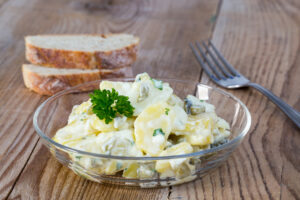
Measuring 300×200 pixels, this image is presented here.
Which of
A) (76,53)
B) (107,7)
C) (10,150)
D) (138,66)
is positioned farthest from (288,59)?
(10,150)

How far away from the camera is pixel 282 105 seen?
8.17 feet

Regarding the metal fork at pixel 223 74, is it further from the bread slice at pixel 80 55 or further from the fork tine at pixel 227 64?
the bread slice at pixel 80 55

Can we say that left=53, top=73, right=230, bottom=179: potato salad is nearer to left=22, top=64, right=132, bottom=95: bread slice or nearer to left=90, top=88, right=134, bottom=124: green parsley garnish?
left=90, top=88, right=134, bottom=124: green parsley garnish

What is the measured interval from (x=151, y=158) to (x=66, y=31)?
7.60 feet

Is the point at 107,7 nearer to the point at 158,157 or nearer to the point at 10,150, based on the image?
the point at 10,150

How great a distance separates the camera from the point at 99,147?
179cm

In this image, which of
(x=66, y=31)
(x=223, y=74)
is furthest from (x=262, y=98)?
(x=66, y=31)

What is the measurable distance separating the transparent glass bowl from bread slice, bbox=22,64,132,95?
491mm

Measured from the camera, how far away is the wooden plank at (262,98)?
6.21 ft

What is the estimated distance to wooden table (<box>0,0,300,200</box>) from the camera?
1.89 metres

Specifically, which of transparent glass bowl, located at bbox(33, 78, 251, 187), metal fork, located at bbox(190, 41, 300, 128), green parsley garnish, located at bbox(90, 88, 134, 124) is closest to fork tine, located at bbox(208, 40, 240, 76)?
metal fork, located at bbox(190, 41, 300, 128)

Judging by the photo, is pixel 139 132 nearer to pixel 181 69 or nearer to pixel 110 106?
pixel 110 106

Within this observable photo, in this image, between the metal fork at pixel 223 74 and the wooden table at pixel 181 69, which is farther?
the metal fork at pixel 223 74

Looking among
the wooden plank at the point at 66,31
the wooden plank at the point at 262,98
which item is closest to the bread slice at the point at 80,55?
the wooden plank at the point at 66,31
